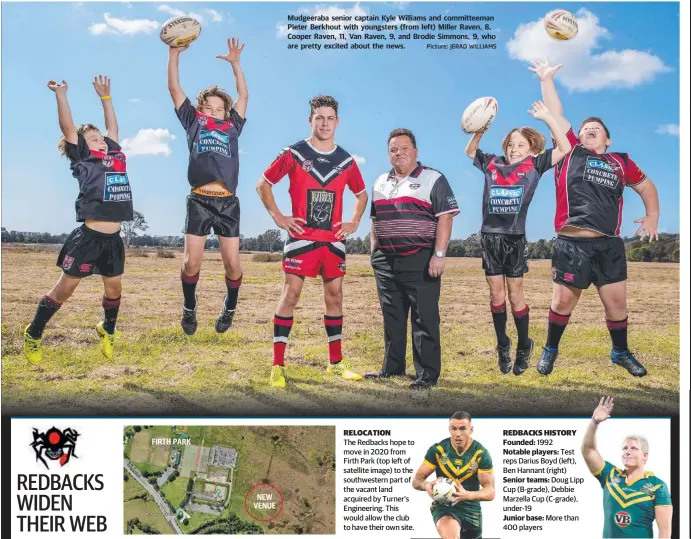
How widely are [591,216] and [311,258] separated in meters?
2.95

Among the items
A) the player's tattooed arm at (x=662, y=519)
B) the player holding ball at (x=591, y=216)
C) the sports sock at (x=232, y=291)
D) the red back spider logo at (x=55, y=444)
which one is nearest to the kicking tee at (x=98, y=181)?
the sports sock at (x=232, y=291)

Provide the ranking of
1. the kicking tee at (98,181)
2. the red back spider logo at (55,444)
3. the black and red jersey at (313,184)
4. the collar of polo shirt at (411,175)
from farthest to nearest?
the kicking tee at (98,181)
the collar of polo shirt at (411,175)
the black and red jersey at (313,184)
the red back spider logo at (55,444)

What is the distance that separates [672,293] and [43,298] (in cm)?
710

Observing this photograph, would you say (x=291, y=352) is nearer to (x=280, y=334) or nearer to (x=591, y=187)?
(x=280, y=334)

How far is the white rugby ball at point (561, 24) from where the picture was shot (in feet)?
23.5

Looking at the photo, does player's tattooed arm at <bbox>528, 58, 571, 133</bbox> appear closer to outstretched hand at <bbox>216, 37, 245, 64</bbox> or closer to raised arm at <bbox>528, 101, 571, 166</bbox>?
raised arm at <bbox>528, 101, 571, 166</bbox>

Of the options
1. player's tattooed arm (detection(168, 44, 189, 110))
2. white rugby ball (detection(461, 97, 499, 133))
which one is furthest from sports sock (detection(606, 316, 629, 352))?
player's tattooed arm (detection(168, 44, 189, 110))

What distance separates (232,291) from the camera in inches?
294

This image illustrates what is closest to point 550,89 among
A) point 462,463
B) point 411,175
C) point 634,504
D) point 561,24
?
point 561,24

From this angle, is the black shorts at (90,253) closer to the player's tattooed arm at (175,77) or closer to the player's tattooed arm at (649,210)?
the player's tattooed arm at (175,77)

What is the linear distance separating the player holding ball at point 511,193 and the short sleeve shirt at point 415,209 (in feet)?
1.65

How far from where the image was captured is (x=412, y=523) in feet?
20.5

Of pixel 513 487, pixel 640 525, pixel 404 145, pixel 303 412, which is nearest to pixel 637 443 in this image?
pixel 640 525

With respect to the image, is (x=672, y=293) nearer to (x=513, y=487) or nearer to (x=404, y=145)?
(x=513, y=487)
